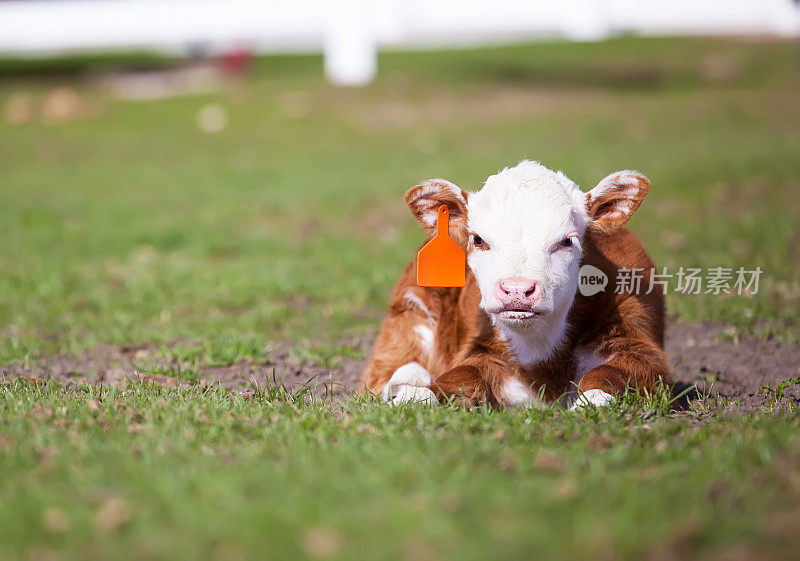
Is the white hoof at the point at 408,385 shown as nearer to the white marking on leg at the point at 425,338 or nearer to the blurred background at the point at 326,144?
the white marking on leg at the point at 425,338

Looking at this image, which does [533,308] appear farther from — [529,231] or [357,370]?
[357,370]

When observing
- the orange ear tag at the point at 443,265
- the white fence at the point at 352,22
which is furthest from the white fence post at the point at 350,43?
the orange ear tag at the point at 443,265

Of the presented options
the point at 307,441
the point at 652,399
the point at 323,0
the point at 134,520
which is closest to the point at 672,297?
the point at 652,399

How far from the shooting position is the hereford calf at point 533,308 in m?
4.68

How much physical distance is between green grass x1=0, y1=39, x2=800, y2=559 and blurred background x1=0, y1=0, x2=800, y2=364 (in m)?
0.07

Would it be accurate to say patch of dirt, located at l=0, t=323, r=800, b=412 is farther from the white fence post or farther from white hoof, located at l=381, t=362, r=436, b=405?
the white fence post

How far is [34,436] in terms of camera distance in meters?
4.23

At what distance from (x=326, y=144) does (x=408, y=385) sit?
12729 millimetres

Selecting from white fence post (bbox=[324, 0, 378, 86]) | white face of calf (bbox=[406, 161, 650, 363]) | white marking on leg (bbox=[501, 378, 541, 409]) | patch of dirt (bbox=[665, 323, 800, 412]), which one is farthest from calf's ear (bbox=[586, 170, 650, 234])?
white fence post (bbox=[324, 0, 378, 86])

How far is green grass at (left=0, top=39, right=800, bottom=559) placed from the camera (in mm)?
3266

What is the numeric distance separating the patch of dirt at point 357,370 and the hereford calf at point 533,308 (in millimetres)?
573

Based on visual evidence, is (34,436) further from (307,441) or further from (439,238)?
(439,238)

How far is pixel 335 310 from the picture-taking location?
8086 millimetres

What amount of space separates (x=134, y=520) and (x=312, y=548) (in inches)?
25.7
